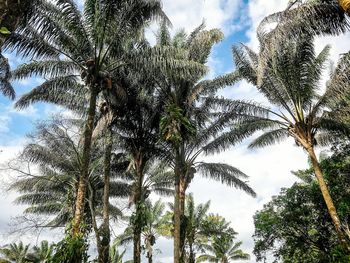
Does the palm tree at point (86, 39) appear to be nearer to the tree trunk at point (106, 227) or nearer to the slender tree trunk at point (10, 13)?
the tree trunk at point (106, 227)

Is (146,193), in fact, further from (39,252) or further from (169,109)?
(39,252)

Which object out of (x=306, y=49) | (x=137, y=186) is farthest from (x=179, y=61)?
(x=137, y=186)

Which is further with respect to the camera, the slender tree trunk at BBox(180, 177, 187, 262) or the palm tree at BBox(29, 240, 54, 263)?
the palm tree at BBox(29, 240, 54, 263)

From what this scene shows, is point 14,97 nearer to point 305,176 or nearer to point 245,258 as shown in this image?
point 305,176

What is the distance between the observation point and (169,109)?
1398 centimetres

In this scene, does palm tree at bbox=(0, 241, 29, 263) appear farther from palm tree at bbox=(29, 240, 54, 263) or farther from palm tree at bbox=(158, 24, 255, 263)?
palm tree at bbox=(158, 24, 255, 263)

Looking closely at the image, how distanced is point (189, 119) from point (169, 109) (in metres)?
1.80

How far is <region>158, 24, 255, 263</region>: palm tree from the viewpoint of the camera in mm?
13906

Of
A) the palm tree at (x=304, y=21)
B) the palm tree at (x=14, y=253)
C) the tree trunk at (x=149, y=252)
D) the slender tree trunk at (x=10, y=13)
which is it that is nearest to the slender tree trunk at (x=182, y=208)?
the palm tree at (x=304, y=21)

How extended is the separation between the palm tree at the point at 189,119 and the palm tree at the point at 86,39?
2861 mm

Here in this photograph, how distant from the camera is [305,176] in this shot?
24344 mm

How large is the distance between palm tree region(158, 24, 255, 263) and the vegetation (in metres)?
0.05

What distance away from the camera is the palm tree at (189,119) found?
45.6ft

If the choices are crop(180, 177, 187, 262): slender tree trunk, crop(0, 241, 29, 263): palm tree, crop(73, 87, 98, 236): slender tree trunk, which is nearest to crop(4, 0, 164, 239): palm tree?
crop(73, 87, 98, 236): slender tree trunk
